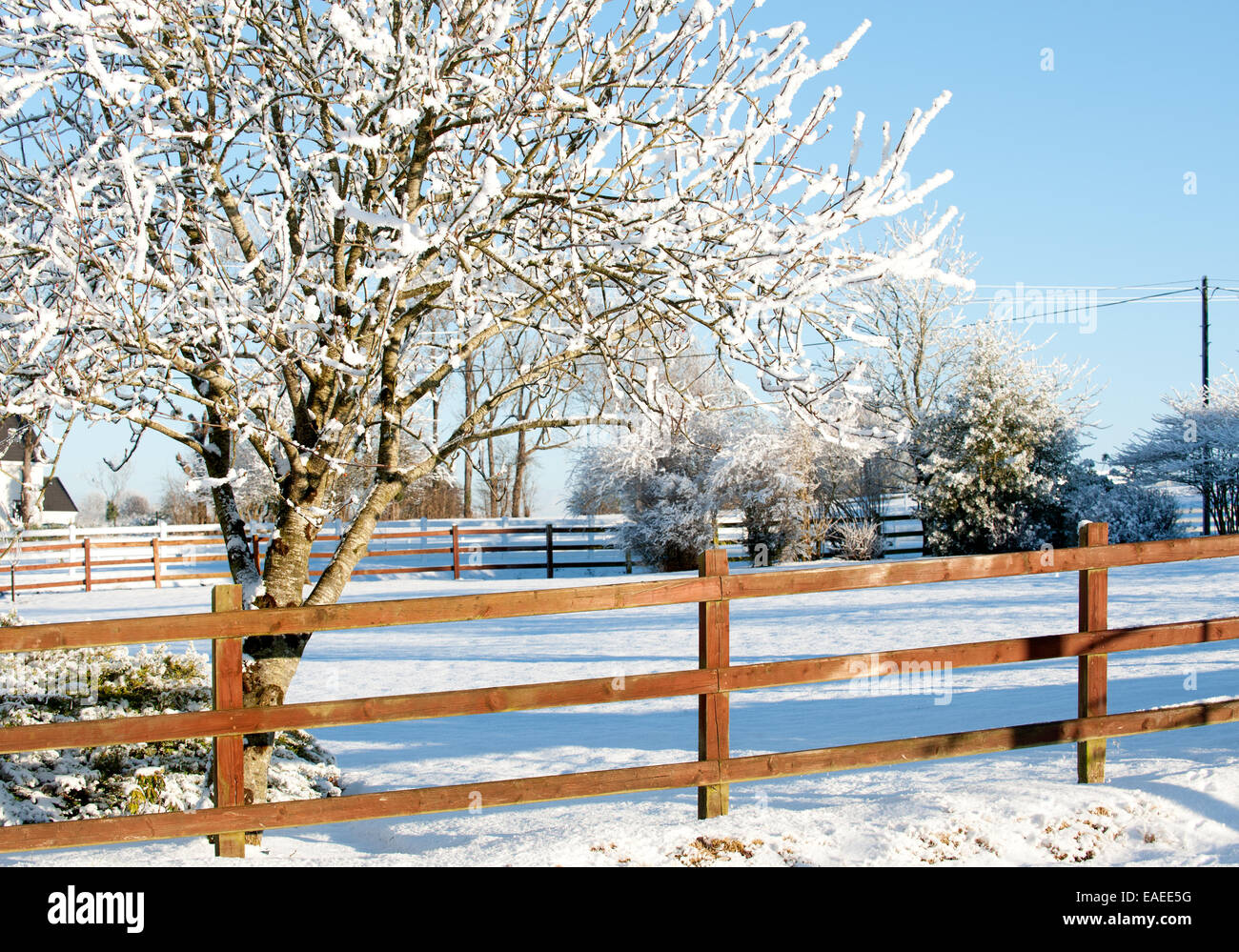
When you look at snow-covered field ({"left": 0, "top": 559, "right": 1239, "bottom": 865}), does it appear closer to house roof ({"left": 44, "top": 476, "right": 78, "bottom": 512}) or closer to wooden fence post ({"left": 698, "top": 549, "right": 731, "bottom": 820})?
wooden fence post ({"left": 698, "top": 549, "right": 731, "bottom": 820})

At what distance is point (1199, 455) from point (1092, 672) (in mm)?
23909

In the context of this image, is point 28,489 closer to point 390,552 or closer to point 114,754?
point 114,754

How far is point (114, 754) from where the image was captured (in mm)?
6801

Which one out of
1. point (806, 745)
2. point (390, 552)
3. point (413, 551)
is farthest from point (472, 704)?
point (413, 551)

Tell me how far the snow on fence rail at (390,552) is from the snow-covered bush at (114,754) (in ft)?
43.9

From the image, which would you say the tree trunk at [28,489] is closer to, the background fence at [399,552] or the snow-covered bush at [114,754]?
the snow-covered bush at [114,754]

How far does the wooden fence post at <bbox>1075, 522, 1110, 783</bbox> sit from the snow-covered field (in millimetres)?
160
